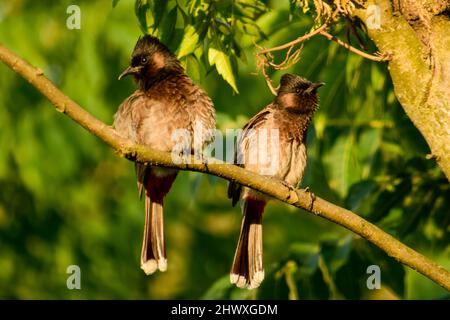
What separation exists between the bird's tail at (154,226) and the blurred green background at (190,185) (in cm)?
37

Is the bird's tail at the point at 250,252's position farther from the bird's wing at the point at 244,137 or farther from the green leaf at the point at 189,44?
the green leaf at the point at 189,44

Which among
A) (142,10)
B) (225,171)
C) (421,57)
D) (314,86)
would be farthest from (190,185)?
(421,57)

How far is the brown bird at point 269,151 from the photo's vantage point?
192 inches

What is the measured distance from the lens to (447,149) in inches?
137

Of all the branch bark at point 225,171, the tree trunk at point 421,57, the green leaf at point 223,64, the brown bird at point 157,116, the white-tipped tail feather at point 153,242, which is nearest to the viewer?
the branch bark at point 225,171

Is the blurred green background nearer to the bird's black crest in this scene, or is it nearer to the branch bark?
the bird's black crest

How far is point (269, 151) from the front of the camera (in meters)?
4.94

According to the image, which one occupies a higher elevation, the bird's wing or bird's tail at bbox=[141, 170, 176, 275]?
the bird's wing

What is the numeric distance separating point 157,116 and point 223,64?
649 millimetres

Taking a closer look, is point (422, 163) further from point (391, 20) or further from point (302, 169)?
point (391, 20)

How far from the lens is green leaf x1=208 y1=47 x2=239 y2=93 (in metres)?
3.94

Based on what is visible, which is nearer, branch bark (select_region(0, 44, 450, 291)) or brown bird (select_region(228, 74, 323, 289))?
branch bark (select_region(0, 44, 450, 291))

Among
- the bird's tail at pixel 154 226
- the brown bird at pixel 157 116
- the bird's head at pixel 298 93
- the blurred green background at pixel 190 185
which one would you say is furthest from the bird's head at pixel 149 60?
the bird's head at pixel 298 93

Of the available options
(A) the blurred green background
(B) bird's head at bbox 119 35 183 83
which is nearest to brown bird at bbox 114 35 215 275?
(B) bird's head at bbox 119 35 183 83
